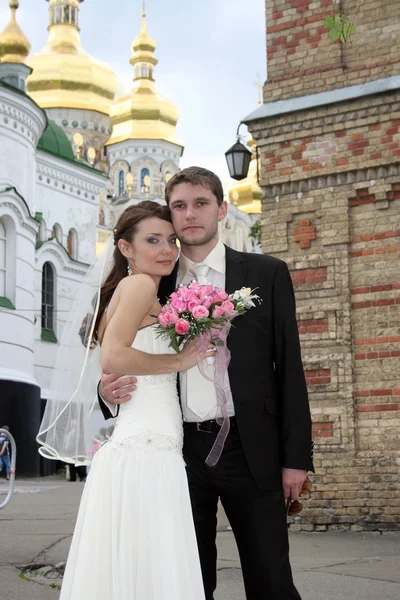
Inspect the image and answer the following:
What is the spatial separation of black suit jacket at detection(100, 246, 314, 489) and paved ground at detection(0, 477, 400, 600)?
7.48 feet

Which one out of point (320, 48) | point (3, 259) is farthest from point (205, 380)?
point (3, 259)

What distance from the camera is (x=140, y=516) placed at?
3.56 m

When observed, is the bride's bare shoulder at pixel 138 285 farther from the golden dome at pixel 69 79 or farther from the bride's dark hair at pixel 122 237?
the golden dome at pixel 69 79

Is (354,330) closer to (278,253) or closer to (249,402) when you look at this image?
(278,253)

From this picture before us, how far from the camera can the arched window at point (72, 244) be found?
30438mm

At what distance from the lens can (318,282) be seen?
908cm

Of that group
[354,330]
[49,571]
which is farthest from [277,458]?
[354,330]

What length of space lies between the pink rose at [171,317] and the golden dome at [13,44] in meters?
26.8

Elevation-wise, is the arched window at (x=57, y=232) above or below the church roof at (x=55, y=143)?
below

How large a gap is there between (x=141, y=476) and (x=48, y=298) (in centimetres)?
2523

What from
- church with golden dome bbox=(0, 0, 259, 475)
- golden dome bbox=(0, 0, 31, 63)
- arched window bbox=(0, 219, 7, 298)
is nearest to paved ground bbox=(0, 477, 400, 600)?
church with golden dome bbox=(0, 0, 259, 475)

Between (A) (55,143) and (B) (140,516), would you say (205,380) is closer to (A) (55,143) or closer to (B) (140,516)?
(B) (140,516)

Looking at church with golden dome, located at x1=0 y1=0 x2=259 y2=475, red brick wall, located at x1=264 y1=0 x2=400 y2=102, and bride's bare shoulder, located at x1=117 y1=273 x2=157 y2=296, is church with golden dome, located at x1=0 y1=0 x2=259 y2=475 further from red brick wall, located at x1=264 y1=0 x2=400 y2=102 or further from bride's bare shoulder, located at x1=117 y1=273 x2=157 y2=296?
bride's bare shoulder, located at x1=117 y1=273 x2=157 y2=296

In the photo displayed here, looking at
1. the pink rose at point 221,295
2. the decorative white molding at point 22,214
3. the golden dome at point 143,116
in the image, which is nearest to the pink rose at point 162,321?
the pink rose at point 221,295
